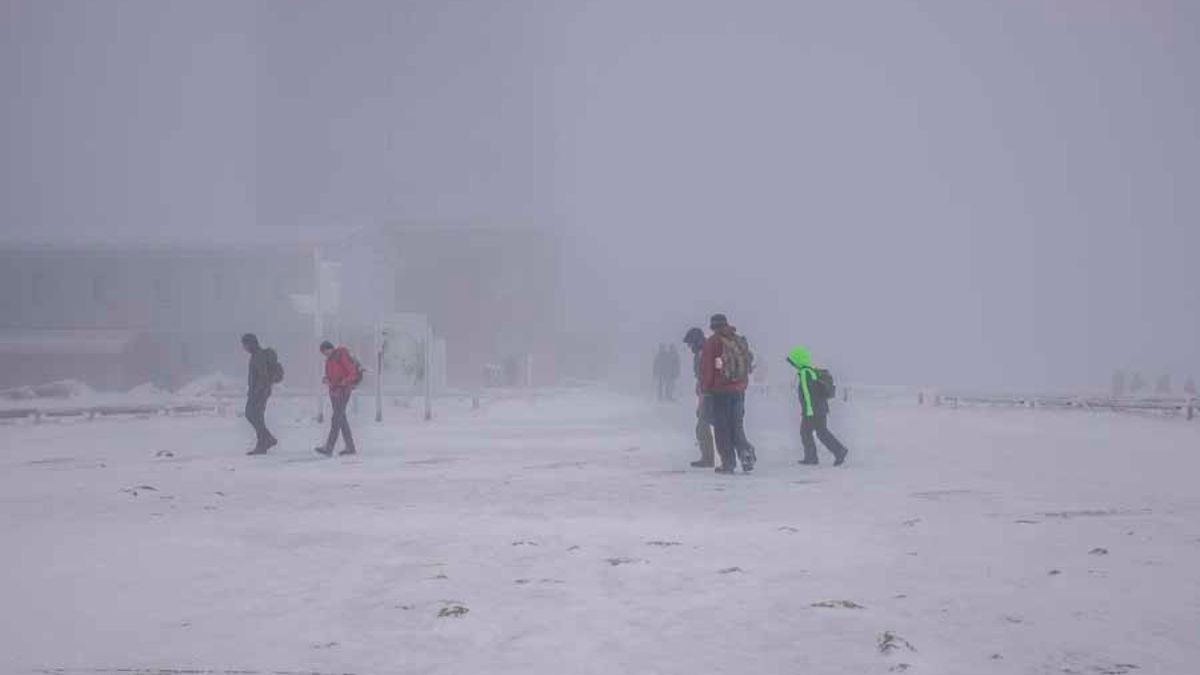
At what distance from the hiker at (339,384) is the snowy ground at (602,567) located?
114 cm

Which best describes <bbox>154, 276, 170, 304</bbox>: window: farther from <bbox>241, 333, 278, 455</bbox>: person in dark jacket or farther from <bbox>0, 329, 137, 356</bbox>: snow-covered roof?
<bbox>241, 333, 278, 455</bbox>: person in dark jacket

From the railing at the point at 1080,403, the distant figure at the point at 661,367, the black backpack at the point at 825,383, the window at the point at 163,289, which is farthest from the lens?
the window at the point at 163,289

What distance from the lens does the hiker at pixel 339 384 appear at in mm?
15930

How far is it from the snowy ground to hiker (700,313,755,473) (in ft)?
1.52

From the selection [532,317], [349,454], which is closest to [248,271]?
[532,317]

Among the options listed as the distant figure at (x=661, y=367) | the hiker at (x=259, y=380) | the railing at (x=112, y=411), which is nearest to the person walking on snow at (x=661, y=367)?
the distant figure at (x=661, y=367)

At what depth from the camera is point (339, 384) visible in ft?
52.6

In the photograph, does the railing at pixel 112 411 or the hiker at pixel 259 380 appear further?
the railing at pixel 112 411

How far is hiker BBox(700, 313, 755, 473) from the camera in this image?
13.3 metres

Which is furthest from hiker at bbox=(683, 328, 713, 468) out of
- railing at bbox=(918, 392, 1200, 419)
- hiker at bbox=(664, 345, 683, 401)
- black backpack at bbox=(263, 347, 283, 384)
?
hiker at bbox=(664, 345, 683, 401)

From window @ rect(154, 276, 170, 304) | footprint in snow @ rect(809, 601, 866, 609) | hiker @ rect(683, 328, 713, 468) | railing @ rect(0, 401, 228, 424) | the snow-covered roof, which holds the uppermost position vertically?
window @ rect(154, 276, 170, 304)

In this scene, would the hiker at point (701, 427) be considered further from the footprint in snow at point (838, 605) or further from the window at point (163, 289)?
the window at point (163, 289)

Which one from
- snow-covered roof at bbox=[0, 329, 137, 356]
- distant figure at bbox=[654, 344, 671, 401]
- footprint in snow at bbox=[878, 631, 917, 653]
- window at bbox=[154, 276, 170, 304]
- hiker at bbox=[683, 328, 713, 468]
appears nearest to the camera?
footprint in snow at bbox=[878, 631, 917, 653]

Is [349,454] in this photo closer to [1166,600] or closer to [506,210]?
[1166,600]
